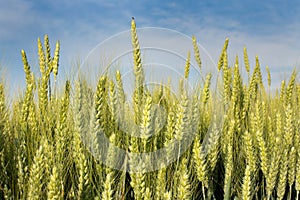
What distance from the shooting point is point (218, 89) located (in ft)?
7.85

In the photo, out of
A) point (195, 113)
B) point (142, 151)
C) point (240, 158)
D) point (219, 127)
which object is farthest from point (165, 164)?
point (240, 158)

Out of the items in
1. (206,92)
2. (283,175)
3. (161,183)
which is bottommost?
(161,183)

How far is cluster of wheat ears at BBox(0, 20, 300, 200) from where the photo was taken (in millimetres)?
1338

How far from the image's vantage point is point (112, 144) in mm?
1315

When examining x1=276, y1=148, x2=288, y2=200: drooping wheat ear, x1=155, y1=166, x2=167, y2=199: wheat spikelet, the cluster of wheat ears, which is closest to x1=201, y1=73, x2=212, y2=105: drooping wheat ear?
the cluster of wheat ears

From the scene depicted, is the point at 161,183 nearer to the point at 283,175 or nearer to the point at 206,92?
the point at 206,92

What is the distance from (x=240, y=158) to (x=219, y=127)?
0.97 feet

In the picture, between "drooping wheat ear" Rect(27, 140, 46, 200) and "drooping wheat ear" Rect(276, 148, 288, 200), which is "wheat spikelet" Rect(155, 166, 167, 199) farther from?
"drooping wheat ear" Rect(276, 148, 288, 200)

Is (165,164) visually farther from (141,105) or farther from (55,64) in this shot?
(55,64)

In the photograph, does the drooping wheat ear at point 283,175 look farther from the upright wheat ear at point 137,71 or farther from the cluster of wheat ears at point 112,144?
the upright wheat ear at point 137,71

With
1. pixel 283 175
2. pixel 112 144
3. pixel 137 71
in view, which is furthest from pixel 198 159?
pixel 283 175

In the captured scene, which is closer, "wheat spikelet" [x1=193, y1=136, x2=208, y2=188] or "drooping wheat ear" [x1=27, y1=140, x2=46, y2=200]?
"drooping wheat ear" [x1=27, y1=140, x2=46, y2=200]

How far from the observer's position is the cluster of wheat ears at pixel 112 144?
52.7 inches

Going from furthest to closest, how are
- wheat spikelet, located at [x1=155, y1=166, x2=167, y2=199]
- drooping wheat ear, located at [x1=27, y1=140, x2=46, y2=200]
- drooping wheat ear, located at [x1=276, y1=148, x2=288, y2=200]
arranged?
drooping wheat ear, located at [x1=276, y1=148, x2=288, y2=200], wheat spikelet, located at [x1=155, y1=166, x2=167, y2=199], drooping wheat ear, located at [x1=27, y1=140, x2=46, y2=200]
